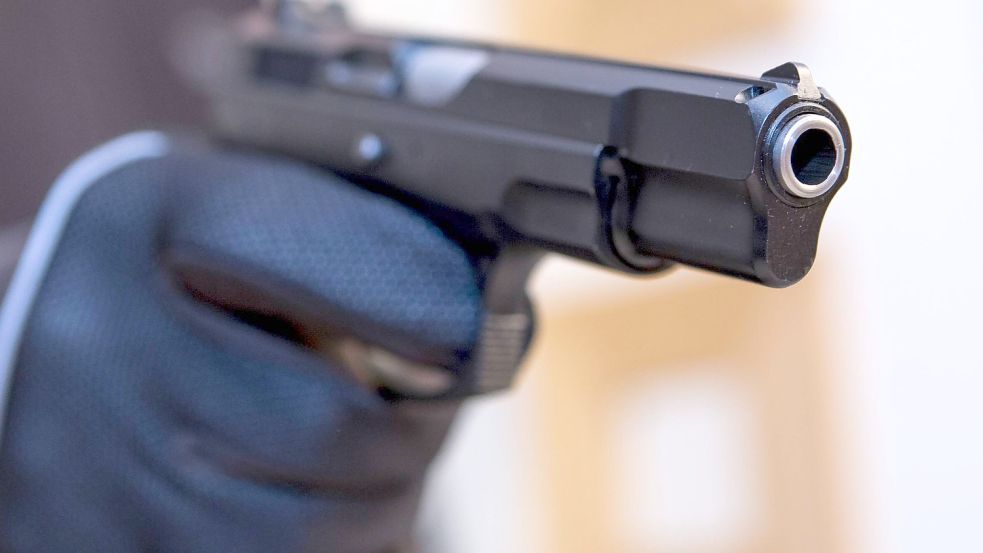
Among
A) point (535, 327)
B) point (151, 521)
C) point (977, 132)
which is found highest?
point (977, 132)

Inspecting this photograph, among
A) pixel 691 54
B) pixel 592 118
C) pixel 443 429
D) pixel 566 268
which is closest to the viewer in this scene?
pixel 592 118

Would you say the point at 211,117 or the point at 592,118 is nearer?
the point at 592,118

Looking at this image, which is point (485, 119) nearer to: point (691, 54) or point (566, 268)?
point (691, 54)

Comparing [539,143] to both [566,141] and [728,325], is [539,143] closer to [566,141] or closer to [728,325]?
[566,141]

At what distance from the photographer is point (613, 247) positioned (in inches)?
10.3

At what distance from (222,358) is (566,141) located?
0.18 m

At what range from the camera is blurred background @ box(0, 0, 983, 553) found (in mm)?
492

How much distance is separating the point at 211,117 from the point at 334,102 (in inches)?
4.2

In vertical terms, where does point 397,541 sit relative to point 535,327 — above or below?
below

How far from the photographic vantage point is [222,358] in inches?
14.0

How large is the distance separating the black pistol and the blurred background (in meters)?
0.17

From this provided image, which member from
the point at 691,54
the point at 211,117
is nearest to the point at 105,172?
the point at 211,117

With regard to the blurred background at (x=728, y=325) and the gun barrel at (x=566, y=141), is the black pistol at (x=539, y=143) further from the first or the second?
the blurred background at (x=728, y=325)

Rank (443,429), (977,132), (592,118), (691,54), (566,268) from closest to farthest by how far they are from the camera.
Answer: (592,118) < (443,429) < (977,132) < (691,54) < (566,268)
